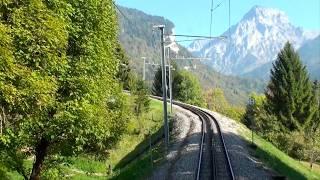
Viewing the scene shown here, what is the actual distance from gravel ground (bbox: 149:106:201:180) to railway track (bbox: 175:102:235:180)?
0.45 metres

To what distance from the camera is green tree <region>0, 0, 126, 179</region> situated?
10898 mm

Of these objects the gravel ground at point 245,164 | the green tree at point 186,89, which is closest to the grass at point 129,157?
the gravel ground at point 245,164

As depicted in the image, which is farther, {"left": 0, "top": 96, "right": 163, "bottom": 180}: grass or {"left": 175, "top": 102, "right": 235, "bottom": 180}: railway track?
{"left": 0, "top": 96, "right": 163, "bottom": 180}: grass

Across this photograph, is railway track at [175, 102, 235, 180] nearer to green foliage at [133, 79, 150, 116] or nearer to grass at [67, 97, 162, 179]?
grass at [67, 97, 162, 179]

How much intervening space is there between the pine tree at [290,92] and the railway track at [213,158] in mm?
26145

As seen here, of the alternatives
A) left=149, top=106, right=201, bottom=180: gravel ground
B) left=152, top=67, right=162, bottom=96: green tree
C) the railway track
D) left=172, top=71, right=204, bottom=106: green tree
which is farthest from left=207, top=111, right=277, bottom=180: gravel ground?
left=172, top=71, right=204, bottom=106: green tree

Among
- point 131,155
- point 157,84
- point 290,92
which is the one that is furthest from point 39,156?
point 157,84

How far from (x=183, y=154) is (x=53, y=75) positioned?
81.5 feet

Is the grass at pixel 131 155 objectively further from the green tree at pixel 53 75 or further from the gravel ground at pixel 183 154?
the green tree at pixel 53 75

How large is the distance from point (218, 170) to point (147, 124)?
1807 inches

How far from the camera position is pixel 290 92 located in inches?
3118

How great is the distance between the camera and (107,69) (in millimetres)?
15602

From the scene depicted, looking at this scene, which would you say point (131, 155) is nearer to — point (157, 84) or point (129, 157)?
point (129, 157)

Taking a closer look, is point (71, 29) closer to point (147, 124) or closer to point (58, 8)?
point (58, 8)
